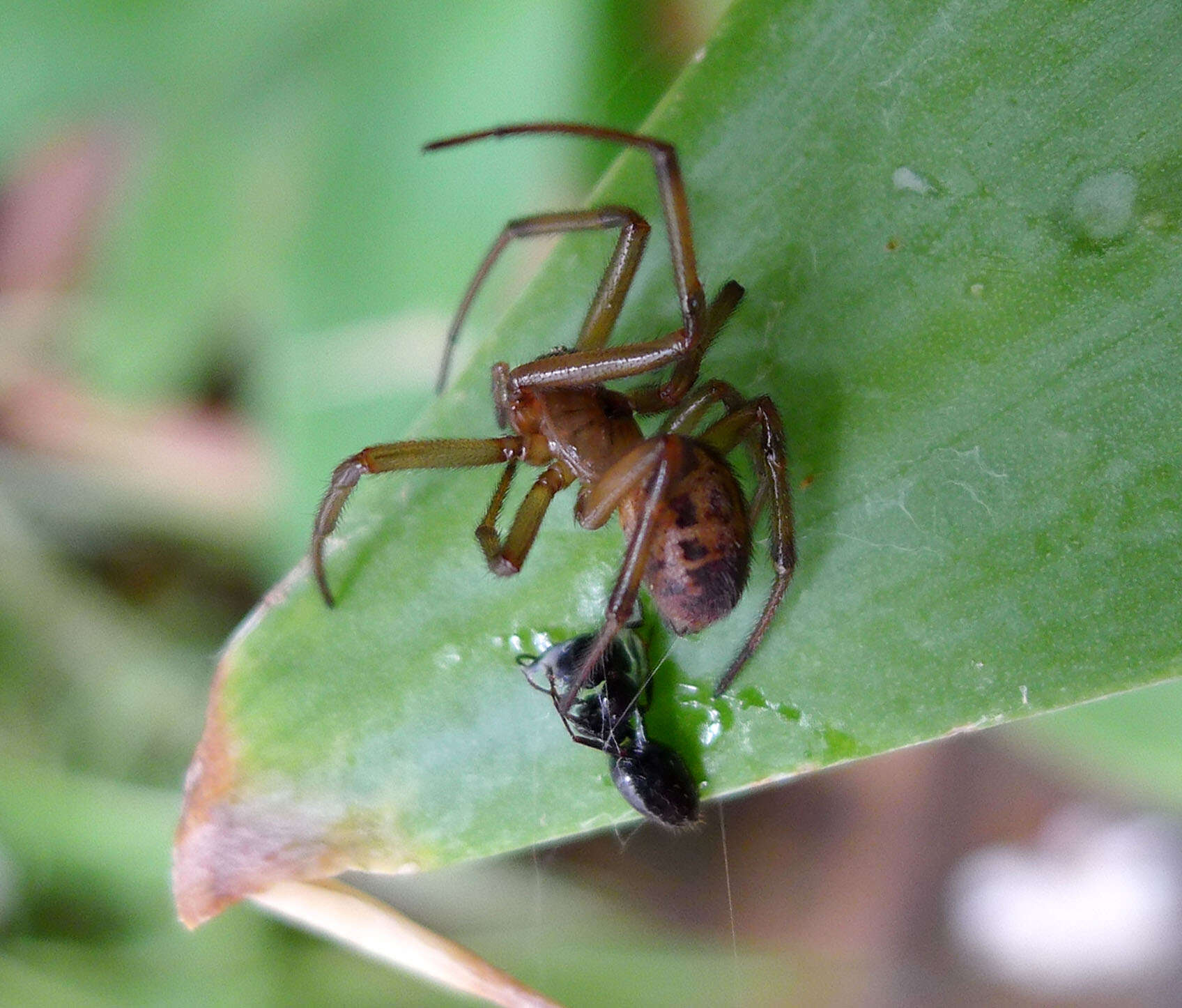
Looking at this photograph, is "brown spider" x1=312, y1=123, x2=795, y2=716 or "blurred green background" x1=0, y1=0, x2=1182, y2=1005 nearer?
"brown spider" x1=312, y1=123, x2=795, y2=716

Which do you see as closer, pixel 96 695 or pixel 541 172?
pixel 541 172

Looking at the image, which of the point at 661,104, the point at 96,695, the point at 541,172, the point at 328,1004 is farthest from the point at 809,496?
the point at 96,695

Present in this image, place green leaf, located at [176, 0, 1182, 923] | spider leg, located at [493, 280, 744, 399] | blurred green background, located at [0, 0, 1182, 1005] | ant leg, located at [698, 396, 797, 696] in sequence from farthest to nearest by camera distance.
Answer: blurred green background, located at [0, 0, 1182, 1005] → spider leg, located at [493, 280, 744, 399] → ant leg, located at [698, 396, 797, 696] → green leaf, located at [176, 0, 1182, 923]

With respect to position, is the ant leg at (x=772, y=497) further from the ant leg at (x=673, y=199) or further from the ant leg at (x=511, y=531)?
the ant leg at (x=511, y=531)

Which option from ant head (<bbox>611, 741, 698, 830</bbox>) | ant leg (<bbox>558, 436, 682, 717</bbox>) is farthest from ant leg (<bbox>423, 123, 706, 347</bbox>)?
ant head (<bbox>611, 741, 698, 830</bbox>)

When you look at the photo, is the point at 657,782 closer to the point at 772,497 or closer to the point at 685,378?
the point at 772,497

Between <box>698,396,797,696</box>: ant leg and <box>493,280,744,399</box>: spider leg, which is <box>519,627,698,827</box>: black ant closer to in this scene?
<box>698,396,797,696</box>: ant leg

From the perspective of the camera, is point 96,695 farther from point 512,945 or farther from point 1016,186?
point 1016,186
